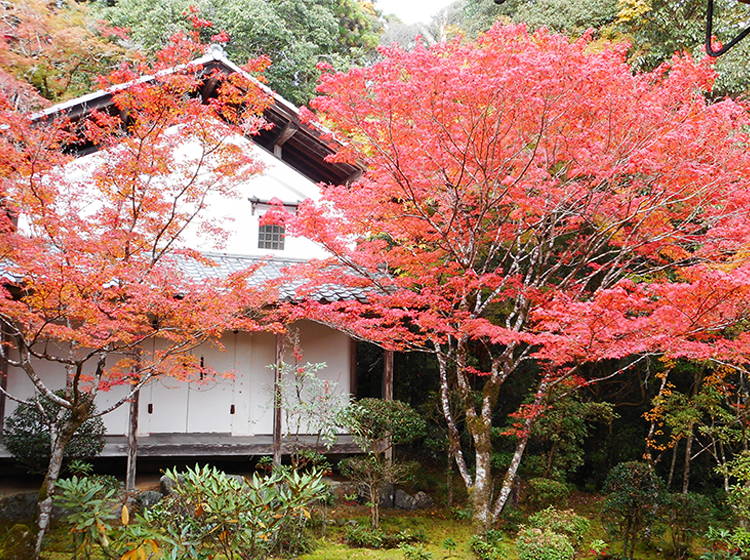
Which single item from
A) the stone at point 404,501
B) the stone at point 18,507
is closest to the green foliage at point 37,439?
the stone at point 18,507

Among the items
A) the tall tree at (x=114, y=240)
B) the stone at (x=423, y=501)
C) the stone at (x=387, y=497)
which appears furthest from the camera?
the stone at (x=423, y=501)

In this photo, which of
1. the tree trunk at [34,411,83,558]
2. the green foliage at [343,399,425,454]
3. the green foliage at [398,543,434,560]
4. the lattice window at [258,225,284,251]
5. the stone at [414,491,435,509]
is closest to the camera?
the tree trunk at [34,411,83,558]

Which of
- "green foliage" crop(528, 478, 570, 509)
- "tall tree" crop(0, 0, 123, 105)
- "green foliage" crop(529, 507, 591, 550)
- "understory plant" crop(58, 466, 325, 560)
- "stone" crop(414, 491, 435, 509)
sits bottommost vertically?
"stone" crop(414, 491, 435, 509)

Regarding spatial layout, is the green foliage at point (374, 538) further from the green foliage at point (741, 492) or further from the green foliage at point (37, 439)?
the green foliage at point (741, 492)

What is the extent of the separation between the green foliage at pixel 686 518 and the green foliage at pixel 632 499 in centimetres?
23

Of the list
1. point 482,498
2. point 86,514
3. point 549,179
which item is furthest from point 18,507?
point 549,179

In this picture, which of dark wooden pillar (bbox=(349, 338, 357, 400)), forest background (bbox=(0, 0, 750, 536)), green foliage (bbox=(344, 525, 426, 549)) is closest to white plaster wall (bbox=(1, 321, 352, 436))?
dark wooden pillar (bbox=(349, 338, 357, 400))

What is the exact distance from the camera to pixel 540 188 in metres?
8.05

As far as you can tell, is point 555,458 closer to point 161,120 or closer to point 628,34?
point 161,120

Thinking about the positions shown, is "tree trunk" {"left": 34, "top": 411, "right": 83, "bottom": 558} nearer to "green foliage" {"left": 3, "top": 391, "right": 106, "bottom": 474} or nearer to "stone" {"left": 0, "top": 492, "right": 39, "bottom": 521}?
"green foliage" {"left": 3, "top": 391, "right": 106, "bottom": 474}

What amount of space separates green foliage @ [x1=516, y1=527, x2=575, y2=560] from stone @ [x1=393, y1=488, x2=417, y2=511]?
368 centimetres

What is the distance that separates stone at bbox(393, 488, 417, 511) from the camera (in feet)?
34.6

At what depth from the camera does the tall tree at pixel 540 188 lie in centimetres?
729

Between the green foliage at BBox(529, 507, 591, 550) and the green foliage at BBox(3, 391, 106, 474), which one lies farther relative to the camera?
the green foliage at BBox(3, 391, 106, 474)
